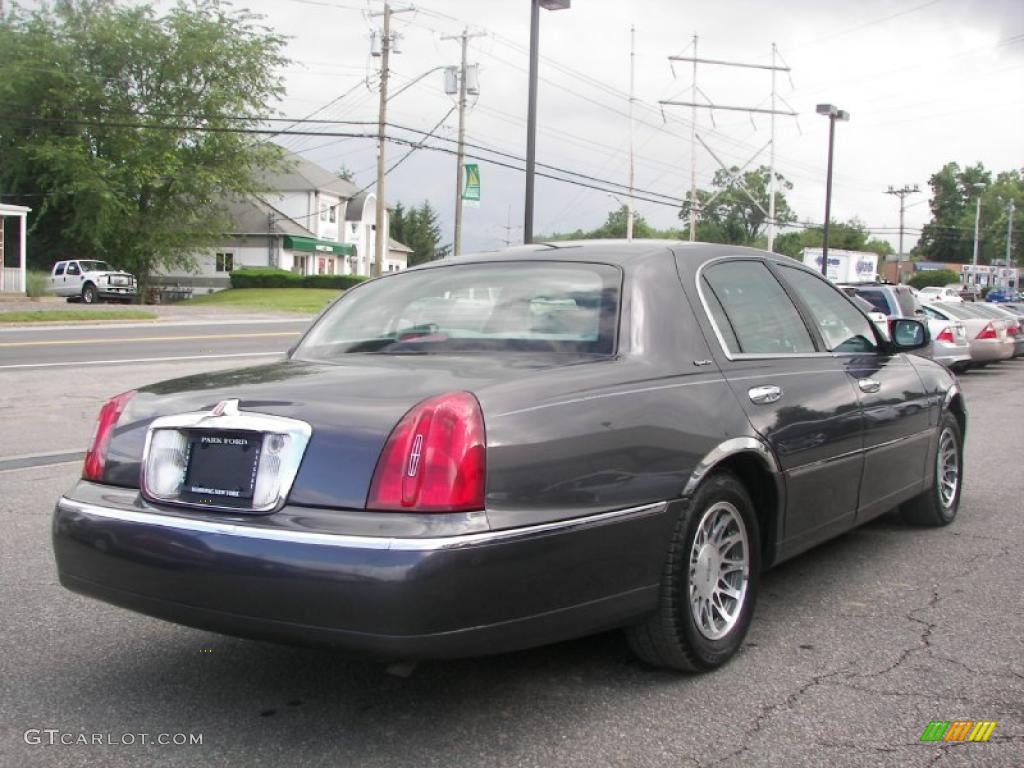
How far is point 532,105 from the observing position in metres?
20.1

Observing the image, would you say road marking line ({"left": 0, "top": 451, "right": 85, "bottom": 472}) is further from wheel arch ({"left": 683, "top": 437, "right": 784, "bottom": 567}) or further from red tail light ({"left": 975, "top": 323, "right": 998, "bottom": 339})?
red tail light ({"left": 975, "top": 323, "right": 998, "bottom": 339})

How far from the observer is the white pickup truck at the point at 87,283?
134ft

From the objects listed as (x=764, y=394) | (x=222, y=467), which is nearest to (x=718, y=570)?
(x=764, y=394)

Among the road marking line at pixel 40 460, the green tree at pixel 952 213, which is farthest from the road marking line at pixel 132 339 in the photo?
the green tree at pixel 952 213

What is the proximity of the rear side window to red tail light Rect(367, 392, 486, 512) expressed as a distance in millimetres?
1562

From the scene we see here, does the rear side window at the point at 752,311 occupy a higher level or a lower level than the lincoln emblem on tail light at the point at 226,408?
higher

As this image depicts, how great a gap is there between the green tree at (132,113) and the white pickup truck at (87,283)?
4324 millimetres

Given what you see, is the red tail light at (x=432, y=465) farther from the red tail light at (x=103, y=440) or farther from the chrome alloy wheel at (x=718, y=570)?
the red tail light at (x=103, y=440)

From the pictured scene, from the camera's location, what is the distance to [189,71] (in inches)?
1863

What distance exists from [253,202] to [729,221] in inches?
2276

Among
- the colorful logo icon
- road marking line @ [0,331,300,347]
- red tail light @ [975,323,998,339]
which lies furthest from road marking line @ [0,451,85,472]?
red tail light @ [975,323,998,339]

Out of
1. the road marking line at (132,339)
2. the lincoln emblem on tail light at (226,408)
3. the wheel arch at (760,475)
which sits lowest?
the road marking line at (132,339)

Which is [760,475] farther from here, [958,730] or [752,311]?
[958,730]

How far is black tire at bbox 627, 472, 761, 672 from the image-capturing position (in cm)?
354
